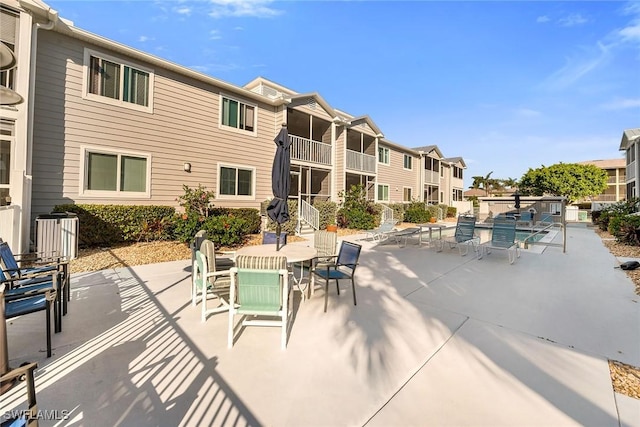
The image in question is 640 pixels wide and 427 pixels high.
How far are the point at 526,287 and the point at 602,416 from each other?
3.77 m

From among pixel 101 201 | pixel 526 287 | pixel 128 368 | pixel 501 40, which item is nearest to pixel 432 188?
pixel 501 40

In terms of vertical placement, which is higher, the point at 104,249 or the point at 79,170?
the point at 79,170

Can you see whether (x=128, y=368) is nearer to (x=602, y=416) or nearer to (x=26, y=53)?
(x=602, y=416)

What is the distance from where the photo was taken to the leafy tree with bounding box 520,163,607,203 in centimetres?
3212

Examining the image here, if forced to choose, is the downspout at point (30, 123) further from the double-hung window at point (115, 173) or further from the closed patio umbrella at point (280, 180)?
the closed patio umbrella at point (280, 180)

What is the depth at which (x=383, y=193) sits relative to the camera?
20094 millimetres

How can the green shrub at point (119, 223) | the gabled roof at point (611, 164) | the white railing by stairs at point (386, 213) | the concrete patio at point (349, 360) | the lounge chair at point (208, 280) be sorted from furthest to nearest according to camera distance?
the gabled roof at point (611, 164), the white railing by stairs at point (386, 213), the green shrub at point (119, 223), the lounge chair at point (208, 280), the concrete patio at point (349, 360)

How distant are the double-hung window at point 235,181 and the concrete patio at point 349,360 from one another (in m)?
6.67

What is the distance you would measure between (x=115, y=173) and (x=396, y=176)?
18285 mm

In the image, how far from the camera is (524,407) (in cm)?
218

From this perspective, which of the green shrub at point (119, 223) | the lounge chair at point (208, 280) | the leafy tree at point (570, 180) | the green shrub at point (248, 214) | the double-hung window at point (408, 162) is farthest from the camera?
the leafy tree at point (570, 180)

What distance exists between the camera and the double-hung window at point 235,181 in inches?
444

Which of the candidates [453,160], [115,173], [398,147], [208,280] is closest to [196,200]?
[115,173]

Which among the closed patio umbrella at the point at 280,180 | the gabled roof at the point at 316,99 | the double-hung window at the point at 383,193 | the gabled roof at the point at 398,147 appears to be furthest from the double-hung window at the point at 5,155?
the gabled roof at the point at 398,147
